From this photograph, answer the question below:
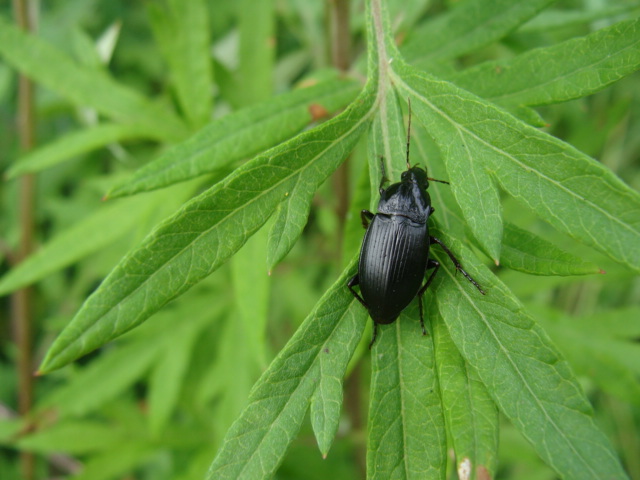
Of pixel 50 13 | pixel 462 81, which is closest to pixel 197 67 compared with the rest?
pixel 462 81

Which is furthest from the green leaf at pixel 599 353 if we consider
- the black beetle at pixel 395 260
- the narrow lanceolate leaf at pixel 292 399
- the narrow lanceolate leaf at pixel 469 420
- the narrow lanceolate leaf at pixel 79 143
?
the narrow lanceolate leaf at pixel 79 143

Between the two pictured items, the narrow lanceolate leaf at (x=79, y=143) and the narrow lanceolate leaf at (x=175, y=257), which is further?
the narrow lanceolate leaf at (x=79, y=143)

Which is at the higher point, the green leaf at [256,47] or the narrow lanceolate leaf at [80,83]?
the green leaf at [256,47]

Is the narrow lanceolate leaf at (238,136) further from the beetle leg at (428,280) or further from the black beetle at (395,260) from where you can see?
the beetle leg at (428,280)

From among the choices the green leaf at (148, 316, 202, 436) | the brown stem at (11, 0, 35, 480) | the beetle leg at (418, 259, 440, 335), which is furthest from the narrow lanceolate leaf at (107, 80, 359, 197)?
the brown stem at (11, 0, 35, 480)

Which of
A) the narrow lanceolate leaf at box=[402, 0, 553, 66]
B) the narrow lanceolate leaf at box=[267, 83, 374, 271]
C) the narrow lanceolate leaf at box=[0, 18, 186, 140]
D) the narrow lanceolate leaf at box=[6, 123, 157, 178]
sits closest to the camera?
the narrow lanceolate leaf at box=[267, 83, 374, 271]

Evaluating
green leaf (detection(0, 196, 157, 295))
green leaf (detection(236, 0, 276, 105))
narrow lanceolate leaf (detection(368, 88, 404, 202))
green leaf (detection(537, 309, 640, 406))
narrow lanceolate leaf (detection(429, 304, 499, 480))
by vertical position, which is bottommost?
green leaf (detection(537, 309, 640, 406))

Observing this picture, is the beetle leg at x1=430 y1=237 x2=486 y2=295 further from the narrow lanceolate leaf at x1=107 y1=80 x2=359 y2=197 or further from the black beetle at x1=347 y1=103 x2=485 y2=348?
the narrow lanceolate leaf at x1=107 y1=80 x2=359 y2=197
